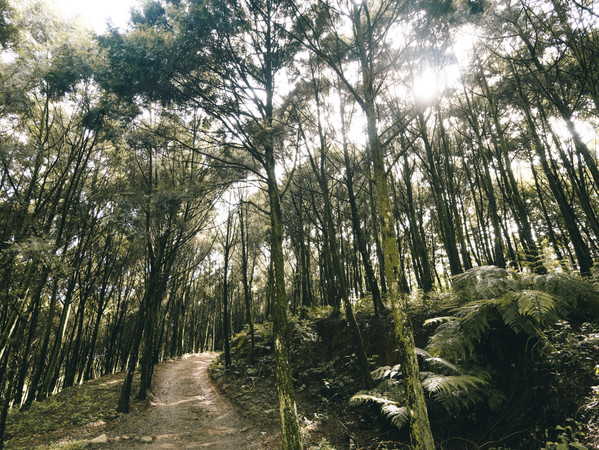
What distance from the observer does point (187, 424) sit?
8.11m

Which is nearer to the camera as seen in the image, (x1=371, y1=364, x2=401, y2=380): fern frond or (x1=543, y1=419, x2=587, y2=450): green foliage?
(x1=543, y1=419, x2=587, y2=450): green foliage

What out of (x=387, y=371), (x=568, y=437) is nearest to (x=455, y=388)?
(x=568, y=437)

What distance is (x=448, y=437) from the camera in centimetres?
443

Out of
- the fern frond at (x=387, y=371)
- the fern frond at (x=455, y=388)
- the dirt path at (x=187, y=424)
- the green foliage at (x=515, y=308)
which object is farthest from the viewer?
the dirt path at (x=187, y=424)

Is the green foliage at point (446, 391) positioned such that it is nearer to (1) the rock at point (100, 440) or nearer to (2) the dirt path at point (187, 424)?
(2) the dirt path at point (187, 424)

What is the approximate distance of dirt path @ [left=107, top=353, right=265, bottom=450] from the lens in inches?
261

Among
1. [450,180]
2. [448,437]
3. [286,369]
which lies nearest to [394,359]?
[448,437]

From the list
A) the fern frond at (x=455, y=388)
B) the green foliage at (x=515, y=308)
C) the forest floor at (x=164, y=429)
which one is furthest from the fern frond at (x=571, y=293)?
the forest floor at (x=164, y=429)

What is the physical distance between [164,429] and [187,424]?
649 millimetres

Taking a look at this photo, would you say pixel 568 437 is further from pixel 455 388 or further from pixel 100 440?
pixel 100 440

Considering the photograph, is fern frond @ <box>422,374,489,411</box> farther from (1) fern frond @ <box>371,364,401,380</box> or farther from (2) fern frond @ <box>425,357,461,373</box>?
(1) fern frond @ <box>371,364,401,380</box>

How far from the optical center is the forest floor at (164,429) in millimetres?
6523

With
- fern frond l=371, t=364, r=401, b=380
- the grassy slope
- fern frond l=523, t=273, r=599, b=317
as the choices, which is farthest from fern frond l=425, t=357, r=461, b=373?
the grassy slope

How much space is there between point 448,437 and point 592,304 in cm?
313
